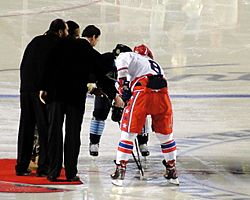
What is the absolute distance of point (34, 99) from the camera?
8.79m

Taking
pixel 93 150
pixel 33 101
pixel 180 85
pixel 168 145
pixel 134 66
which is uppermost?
pixel 134 66

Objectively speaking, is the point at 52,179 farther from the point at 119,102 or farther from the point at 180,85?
the point at 180,85

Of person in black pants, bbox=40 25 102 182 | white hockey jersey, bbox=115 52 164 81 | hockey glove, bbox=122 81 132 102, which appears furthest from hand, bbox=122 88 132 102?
person in black pants, bbox=40 25 102 182

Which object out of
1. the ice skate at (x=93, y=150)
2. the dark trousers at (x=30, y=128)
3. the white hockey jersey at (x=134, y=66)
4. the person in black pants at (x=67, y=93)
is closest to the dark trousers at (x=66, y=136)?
the person in black pants at (x=67, y=93)

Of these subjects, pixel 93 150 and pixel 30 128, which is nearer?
pixel 30 128

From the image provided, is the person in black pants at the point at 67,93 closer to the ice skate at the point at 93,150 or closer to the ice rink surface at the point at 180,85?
the ice rink surface at the point at 180,85

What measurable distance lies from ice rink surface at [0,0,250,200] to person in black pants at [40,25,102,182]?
0.35 m

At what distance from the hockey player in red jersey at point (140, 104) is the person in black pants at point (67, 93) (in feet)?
0.96

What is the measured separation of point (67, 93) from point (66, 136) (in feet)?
1.31

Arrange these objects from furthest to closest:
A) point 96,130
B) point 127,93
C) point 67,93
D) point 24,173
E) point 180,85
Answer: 1. point 180,85
2. point 96,130
3. point 24,173
4. point 127,93
5. point 67,93

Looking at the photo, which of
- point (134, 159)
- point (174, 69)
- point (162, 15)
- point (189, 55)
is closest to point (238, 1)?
point (162, 15)

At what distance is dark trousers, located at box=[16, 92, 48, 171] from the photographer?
28.9 ft

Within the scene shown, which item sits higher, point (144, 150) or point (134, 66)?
point (134, 66)

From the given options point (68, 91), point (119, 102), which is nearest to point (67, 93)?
point (68, 91)
